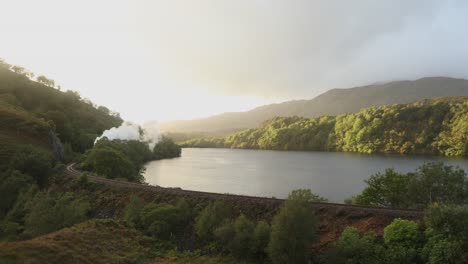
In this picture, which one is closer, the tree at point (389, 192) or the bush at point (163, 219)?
the bush at point (163, 219)

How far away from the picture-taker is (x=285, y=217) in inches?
945

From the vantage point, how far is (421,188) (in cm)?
3362

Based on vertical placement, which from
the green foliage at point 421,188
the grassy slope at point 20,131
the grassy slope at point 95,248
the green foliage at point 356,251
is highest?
the grassy slope at point 20,131

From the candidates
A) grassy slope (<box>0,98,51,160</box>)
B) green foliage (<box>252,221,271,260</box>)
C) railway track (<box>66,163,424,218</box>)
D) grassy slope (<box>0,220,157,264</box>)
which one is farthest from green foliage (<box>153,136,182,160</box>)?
green foliage (<box>252,221,271,260</box>)

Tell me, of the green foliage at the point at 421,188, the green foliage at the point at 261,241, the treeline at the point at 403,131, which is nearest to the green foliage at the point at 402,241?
the green foliage at the point at 261,241

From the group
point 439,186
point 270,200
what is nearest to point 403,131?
point 439,186

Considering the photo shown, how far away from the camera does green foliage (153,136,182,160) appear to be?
501 ft

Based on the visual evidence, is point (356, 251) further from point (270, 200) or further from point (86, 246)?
point (86, 246)

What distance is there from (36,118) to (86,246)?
65.4 m

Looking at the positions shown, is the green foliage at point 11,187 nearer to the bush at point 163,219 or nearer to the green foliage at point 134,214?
the green foliage at point 134,214

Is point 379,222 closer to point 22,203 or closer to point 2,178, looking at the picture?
point 22,203

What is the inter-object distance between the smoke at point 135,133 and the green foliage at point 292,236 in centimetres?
10528

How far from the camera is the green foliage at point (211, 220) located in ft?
98.7

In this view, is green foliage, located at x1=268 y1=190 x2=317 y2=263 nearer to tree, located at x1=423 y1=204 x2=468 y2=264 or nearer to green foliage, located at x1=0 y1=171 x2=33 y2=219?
tree, located at x1=423 y1=204 x2=468 y2=264
